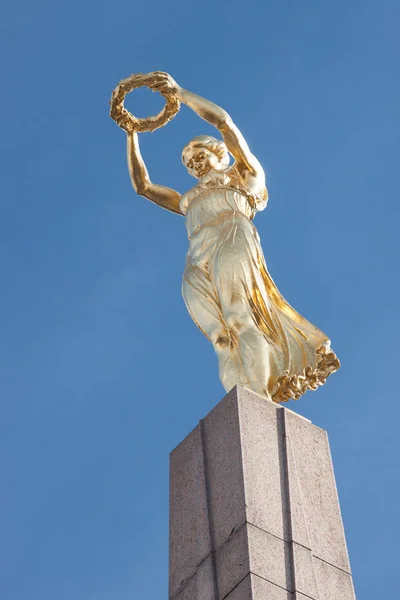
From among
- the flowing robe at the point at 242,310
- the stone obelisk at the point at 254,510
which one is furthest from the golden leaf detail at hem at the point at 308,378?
the stone obelisk at the point at 254,510

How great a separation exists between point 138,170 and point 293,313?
10.5 ft

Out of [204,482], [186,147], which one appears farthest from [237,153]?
[204,482]

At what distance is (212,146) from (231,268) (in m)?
2.10

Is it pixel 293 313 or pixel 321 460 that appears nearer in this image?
pixel 321 460

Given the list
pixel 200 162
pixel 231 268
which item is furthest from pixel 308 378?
pixel 200 162

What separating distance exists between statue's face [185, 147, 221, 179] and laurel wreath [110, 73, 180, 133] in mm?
572

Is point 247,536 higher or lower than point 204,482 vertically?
lower

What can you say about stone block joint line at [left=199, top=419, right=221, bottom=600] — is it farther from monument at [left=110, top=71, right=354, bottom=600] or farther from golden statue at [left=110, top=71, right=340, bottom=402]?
golden statue at [left=110, top=71, right=340, bottom=402]

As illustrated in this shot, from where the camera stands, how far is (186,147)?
1567 centimetres

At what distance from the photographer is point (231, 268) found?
45.8 ft

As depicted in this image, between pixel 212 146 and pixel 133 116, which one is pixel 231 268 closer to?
pixel 212 146

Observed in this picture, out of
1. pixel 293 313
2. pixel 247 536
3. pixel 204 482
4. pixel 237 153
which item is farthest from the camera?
pixel 237 153

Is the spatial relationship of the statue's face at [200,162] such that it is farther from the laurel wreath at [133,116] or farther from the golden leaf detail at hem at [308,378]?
the golden leaf detail at hem at [308,378]

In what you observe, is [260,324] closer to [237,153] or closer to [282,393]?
[282,393]
